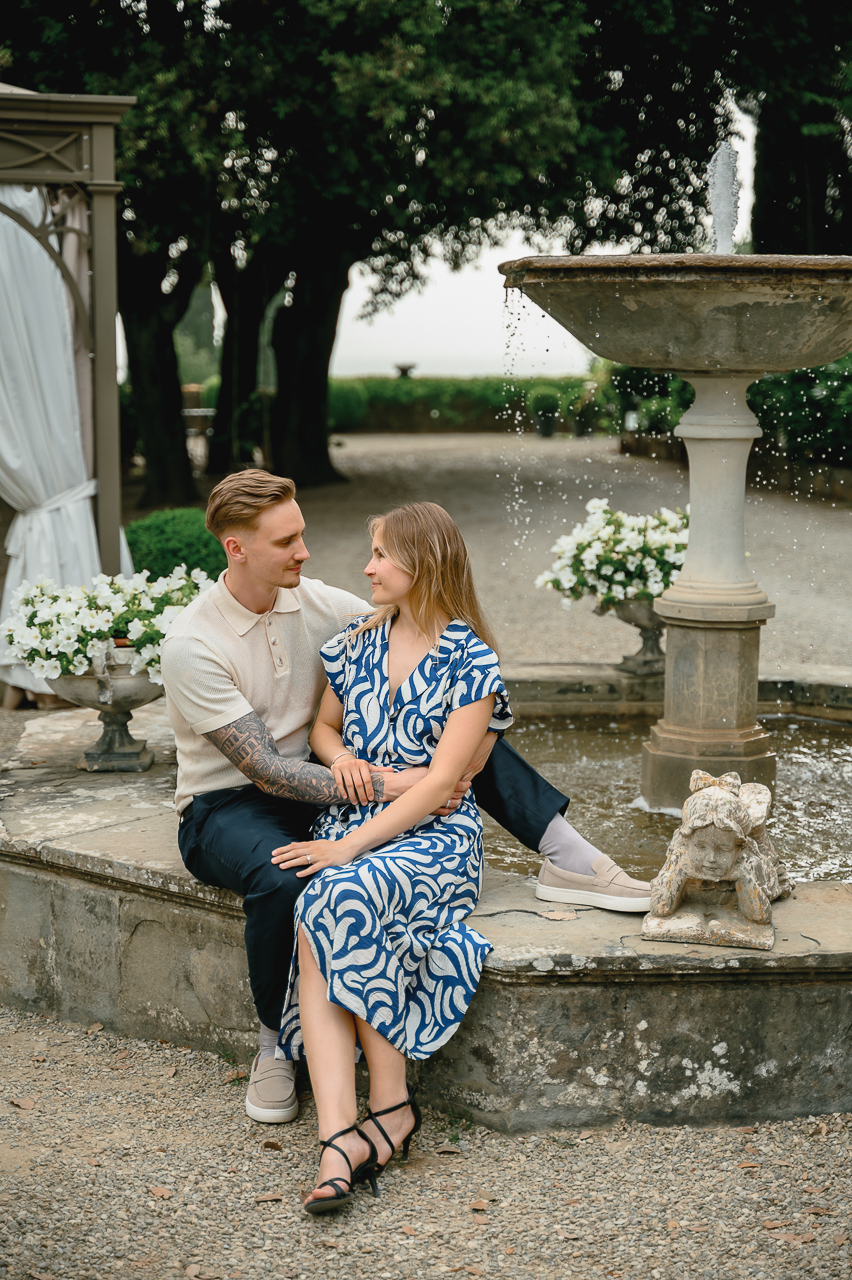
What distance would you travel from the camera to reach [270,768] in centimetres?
300

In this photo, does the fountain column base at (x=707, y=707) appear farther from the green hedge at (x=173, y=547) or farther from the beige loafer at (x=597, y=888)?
the green hedge at (x=173, y=547)

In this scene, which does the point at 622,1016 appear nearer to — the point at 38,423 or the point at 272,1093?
the point at 272,1093

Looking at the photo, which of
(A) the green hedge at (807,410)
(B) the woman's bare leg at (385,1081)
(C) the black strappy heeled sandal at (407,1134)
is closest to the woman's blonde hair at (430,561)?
(B) the woman's bare leg at (385,1081)

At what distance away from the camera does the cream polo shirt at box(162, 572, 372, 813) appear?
302 centimetres

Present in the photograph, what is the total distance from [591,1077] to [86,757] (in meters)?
2.16

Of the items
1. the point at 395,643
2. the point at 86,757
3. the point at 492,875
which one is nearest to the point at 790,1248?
the point at 492,875

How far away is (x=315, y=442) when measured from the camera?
656 inches

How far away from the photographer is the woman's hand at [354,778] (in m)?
2.98

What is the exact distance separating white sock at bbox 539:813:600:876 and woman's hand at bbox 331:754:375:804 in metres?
0.48

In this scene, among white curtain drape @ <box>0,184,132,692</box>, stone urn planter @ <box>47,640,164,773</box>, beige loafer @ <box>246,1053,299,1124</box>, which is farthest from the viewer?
white curtain drape @ <box>0,184,132,692</box>

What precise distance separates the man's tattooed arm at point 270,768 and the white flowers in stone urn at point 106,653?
48.8 inches

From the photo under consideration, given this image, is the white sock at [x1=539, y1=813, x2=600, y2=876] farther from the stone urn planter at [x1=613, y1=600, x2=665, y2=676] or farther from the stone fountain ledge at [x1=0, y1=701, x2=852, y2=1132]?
the stone urn planter at [x1=613, y1=600, x2=665, y2=676]

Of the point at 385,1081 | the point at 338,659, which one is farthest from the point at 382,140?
the point at 385,1081

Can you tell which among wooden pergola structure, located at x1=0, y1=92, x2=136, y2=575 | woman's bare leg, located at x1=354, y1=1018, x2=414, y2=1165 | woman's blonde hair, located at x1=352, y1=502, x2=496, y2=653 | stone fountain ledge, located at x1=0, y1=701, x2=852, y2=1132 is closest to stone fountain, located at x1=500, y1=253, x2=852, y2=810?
woman's blonde hair, located at x1=352, y1=502, x2=496, y2=653
